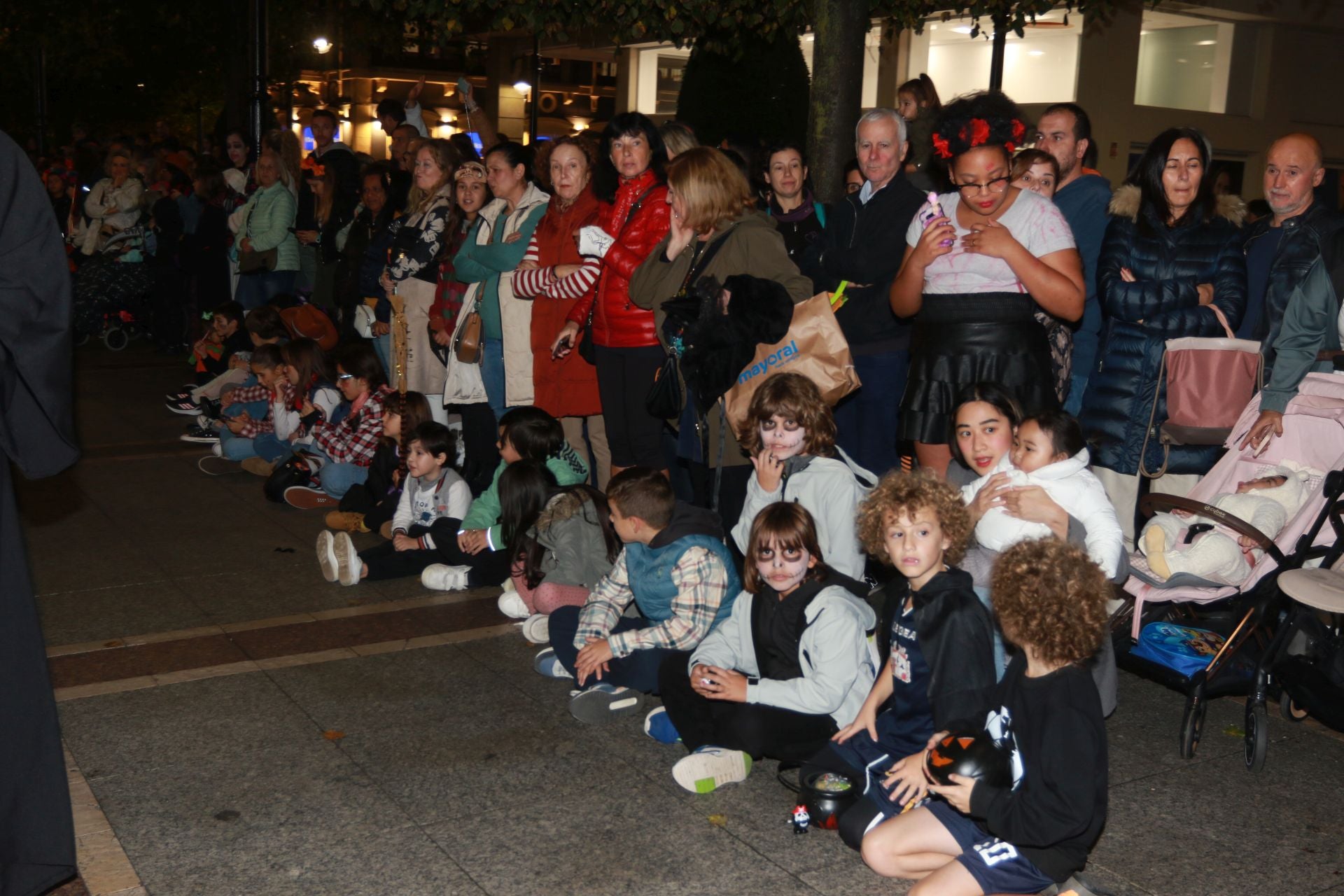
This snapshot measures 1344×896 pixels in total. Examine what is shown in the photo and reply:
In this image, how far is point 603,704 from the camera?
195 inches

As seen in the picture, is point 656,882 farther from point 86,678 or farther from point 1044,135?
point 1044,135

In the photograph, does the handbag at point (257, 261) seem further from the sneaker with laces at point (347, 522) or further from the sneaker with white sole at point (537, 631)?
the sneaker with white sole at point (537, 631)

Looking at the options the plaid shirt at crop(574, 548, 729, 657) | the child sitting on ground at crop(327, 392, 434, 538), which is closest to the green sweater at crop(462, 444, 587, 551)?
the child sitting on ground at crop(327, 392, 434, 538)

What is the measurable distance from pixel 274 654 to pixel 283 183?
22.3 ft

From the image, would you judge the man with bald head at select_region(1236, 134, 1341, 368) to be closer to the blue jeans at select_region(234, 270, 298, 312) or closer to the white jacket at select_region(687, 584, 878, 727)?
the white jacket at select_region(687, 584, 878, 727)

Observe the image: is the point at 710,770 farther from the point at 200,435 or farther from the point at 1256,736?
the point at 200,435

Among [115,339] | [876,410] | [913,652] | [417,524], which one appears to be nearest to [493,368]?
[417,524]

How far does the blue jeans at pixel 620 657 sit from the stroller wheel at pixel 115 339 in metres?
11.0

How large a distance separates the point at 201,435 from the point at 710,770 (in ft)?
22.8

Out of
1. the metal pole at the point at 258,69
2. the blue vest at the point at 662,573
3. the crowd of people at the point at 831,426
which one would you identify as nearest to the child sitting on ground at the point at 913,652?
the crowd of people at the point at 831,426

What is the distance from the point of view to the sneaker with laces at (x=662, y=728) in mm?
4703

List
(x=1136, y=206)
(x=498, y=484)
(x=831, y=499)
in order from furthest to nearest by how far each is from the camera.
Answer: (x=498, y=484) → (x=1136, y=206) → (x=831, y=499)

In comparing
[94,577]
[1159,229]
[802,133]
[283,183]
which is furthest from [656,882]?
[802,133]

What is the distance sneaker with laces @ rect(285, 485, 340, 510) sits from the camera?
8141 mm
